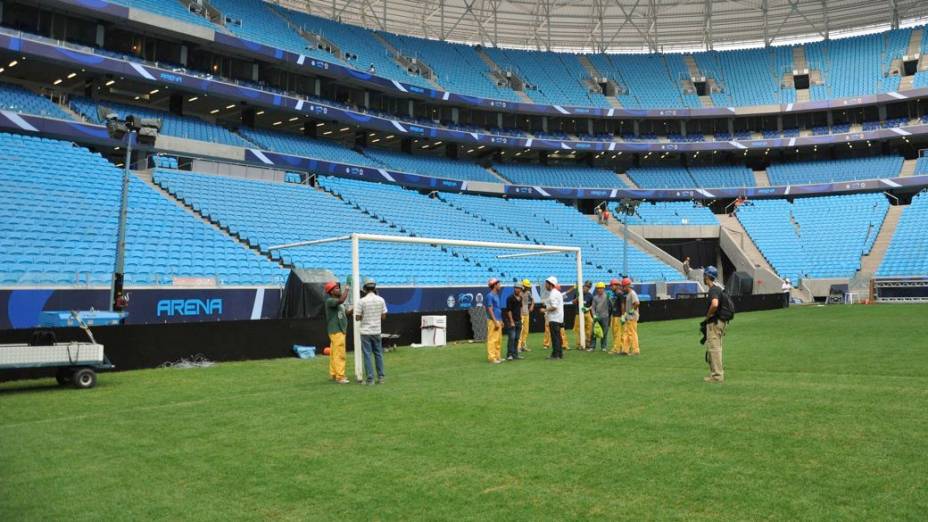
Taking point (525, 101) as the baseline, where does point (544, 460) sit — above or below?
below

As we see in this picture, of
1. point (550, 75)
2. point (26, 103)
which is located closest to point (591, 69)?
Answer: point (550, 75)

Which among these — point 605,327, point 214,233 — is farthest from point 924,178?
point 214,233

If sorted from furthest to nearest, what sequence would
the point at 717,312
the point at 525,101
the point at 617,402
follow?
the point at 525,101, the point at 717,312, the point at 617,402

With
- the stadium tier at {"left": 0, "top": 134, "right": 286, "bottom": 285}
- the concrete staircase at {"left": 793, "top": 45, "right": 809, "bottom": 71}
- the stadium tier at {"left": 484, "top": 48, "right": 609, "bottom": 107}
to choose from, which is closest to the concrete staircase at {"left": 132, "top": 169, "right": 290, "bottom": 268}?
the stadium tier at {"left": 0, "top": 134, "right": 286, "bottom": 285}

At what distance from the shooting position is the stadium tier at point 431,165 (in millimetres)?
44000

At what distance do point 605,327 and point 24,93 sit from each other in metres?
28.3

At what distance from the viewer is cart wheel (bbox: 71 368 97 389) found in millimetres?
11336

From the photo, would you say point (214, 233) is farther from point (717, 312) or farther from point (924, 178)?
point (924, 178)

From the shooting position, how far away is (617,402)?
868cm

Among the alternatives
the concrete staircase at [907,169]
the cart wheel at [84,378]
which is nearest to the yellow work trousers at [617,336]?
the cart wheel at [84,378]

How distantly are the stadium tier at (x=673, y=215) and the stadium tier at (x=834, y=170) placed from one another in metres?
8.02

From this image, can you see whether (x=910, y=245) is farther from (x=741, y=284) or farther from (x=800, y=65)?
(x=800, y=65)

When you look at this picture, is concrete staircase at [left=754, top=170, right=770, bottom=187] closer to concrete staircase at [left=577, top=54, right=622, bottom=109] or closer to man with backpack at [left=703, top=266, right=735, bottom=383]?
concrete staircase at [left=577, top=54, right=622, bottom=109]

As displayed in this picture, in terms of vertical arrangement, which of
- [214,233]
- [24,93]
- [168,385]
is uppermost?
[24,93]
